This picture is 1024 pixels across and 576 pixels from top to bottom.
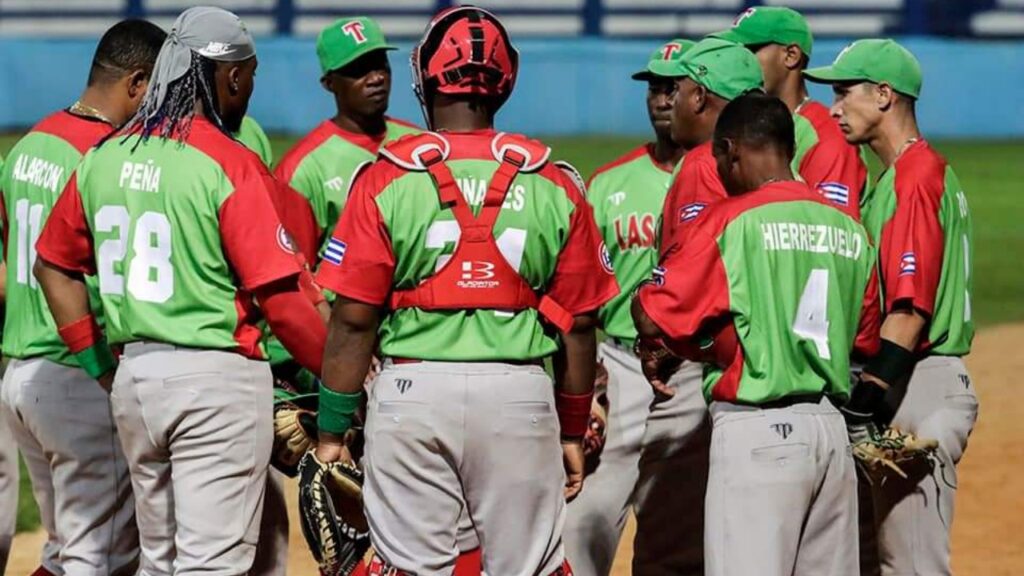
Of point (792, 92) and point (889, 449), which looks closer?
point (889, 449)

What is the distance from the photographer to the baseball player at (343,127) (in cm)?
756

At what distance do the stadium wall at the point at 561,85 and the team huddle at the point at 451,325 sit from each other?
779 inches

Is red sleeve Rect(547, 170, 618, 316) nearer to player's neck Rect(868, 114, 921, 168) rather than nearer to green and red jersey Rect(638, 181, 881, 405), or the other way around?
green and red jersey Rect(638, 181, 881, 405)

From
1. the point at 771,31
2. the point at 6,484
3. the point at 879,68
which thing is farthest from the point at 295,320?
the point at 771,31

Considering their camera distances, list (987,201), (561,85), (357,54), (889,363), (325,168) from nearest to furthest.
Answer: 1. (889,363)
2. (325,168)
3. (357,54)
4. (987,201)
5. (561,85)

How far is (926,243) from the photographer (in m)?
6.08

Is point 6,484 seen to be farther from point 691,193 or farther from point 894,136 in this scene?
point 894,136

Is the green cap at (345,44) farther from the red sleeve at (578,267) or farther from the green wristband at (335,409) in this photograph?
the green wristband at (335,409)

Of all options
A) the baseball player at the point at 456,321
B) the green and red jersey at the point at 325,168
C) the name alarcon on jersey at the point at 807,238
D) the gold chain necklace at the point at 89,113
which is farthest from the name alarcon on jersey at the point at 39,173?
the name alarcon on jersey at the point at 807,238

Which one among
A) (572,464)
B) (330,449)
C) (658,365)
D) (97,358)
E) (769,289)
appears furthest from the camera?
(658,365)

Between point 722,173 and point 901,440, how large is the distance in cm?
116

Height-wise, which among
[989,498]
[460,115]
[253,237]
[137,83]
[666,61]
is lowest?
[989,498]

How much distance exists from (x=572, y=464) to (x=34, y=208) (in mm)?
2156

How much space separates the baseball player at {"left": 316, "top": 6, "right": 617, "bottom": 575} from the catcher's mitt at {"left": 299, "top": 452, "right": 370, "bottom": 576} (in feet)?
0.82
